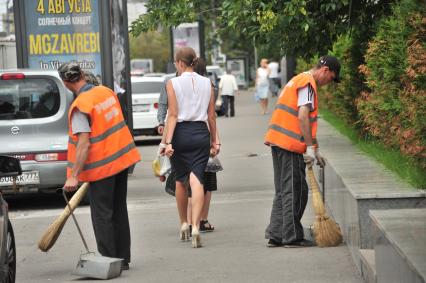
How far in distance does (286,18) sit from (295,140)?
3319 millimetres

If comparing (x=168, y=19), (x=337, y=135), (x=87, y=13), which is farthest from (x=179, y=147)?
(x=87, y=13)

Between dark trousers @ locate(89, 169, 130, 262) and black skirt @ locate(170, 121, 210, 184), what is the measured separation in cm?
134

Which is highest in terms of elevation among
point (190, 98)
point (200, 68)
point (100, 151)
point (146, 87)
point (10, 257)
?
point (200, 68)

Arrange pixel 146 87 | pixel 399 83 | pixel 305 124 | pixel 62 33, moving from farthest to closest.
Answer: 1. pixel 146 87
2. pixel 62 33
3. pixel 399 83
4. pixel 305 124

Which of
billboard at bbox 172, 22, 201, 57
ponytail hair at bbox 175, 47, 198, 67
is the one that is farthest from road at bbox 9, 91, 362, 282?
billboard at bbox 172, 22, 201, 57

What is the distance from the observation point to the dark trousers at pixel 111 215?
879 cm

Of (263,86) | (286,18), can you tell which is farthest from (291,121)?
(263,86)

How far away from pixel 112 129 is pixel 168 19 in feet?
19.3

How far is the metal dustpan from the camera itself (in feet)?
28.3

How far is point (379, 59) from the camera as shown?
1186cm

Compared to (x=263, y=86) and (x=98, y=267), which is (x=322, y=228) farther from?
(x=263, y=86)

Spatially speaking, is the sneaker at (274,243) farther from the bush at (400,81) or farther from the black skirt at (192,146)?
the bush at (400,81)

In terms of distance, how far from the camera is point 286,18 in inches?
500

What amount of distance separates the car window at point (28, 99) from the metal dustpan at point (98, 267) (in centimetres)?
531
